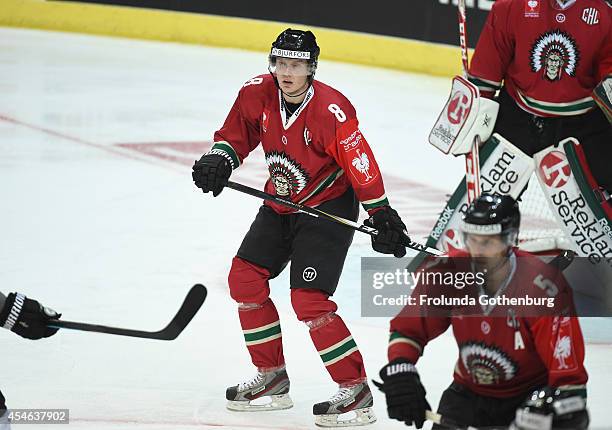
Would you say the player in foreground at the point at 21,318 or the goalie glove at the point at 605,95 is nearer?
the player in foreground at the point at 21,318

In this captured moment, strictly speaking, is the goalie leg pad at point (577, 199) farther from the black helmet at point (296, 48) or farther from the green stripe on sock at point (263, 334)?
the green stripe on sock at point (263, 334)

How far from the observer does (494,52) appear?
14.9 ft

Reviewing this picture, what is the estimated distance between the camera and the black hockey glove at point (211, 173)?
12.6 feet

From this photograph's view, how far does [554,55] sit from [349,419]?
159cm

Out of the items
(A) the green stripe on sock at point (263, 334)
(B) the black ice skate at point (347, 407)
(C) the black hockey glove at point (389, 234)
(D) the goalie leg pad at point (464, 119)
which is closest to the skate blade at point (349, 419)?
(B) the black ice skate at point (347, 407)

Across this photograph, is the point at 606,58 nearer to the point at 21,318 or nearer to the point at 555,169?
the point at 555,169

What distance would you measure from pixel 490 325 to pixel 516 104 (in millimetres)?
1995

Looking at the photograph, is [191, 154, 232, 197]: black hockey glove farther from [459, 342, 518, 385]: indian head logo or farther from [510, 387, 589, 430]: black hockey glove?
[510, 387, 589, 430]: black hockey glove

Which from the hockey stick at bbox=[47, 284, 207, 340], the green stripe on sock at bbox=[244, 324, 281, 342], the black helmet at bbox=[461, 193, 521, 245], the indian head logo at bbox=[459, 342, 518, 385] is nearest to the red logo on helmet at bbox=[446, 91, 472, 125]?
the green stripe on sock at bbox=[244, 324, 281, 342]

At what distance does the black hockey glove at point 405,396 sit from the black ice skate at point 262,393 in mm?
1174

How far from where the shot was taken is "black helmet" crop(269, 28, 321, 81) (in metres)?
3.75

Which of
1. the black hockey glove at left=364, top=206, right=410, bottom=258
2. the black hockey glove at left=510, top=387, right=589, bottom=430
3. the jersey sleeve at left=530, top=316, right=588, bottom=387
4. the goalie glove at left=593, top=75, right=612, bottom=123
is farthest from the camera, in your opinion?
the goalie glove at left=593, top=75, right=612, bottom=123

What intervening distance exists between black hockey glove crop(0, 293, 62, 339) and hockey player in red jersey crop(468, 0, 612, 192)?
2.08 meters

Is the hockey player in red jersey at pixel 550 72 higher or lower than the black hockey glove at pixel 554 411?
higher
